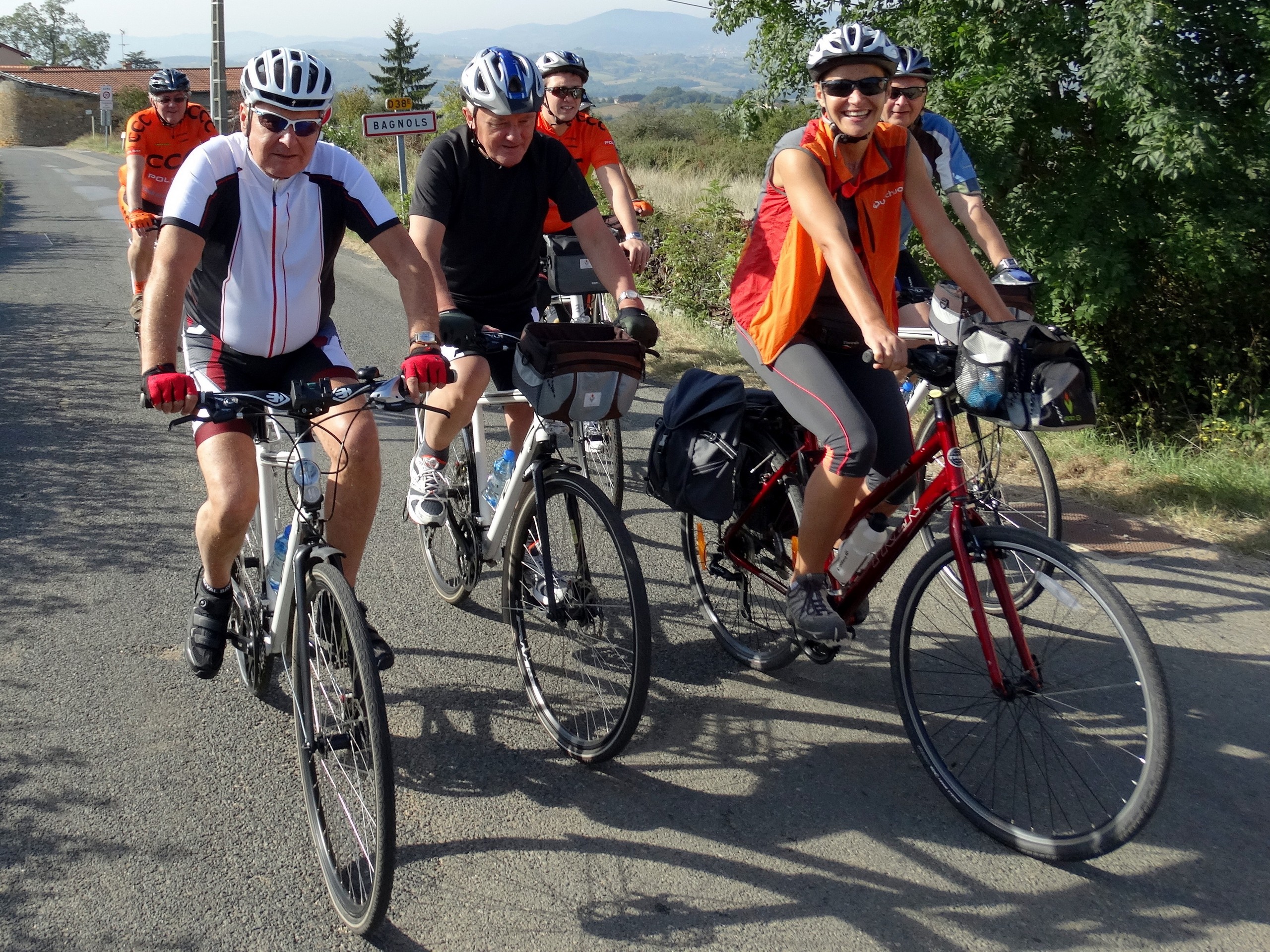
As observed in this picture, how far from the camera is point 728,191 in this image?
21484mm

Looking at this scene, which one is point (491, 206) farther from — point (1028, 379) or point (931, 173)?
point (1028, 379)

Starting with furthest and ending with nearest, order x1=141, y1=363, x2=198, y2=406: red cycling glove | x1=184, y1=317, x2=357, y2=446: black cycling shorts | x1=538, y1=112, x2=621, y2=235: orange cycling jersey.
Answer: x1=538, y1=112, x2=621, y2=235: orange cycling jersey < x1=184, y1=317, x2=357, y2=446: black cycling shorts < x1=141, y1=363, x2=198, y2=406: red cycling glove

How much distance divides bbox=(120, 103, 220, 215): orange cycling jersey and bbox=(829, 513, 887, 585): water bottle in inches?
272

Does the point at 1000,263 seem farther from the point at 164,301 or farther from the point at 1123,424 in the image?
the point at 1123,424

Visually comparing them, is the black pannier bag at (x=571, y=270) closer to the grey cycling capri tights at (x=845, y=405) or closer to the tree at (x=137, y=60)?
the grey cycling capri tights at (x=845, y=405)

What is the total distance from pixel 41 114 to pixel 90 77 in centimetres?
1381

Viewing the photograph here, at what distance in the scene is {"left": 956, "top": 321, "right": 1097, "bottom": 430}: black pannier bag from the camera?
9.52 feet

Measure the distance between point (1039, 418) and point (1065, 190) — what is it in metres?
5.64

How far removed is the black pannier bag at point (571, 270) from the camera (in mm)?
6281

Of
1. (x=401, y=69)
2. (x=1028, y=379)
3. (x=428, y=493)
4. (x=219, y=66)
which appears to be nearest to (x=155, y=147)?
(x=428, y=493)

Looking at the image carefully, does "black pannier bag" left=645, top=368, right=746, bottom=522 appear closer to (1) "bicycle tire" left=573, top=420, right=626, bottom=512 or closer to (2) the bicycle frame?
(2) the bicycle frame

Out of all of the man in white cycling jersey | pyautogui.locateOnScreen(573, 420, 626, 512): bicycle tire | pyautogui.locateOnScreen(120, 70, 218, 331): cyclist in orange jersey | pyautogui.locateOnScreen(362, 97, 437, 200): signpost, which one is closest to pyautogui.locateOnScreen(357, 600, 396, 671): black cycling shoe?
the man in white cycling jersey

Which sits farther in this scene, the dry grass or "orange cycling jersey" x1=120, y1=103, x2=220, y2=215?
the dry grass

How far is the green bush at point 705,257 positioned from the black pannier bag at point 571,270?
481 centimetres
